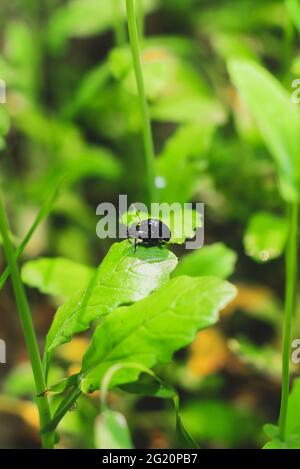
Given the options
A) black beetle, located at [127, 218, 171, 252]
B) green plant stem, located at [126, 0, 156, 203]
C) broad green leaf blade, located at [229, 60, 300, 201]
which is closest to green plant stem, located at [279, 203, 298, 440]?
broad green leaf blade, located at [229, 60, 300, 201]

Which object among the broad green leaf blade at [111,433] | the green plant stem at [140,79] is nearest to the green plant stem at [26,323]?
the broad green leaf blade at [111,433]

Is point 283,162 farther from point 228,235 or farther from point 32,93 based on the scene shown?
point 32,93

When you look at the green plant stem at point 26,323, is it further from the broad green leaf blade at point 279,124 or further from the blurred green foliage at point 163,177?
the broad green leaf blade at point 279,124

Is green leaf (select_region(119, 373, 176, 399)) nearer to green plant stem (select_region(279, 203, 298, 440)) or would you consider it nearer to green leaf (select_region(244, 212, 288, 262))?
green plant stem (select_region(279, 203, 298, 440))

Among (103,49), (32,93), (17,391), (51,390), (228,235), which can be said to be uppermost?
(103,49)

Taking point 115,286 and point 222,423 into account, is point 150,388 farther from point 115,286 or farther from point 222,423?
point 222,423
